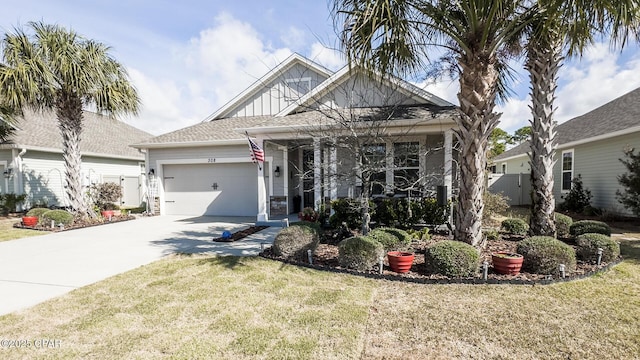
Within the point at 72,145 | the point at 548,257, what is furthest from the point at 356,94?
the point at 72,145

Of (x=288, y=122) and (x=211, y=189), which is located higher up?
(x=288, y=122)

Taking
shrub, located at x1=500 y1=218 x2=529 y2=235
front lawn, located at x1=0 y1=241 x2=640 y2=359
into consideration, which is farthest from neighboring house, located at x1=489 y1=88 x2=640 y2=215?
front lawn, located at x1=0 y1=241 x2=640 y2=359

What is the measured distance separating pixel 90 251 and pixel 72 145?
6.26 metres

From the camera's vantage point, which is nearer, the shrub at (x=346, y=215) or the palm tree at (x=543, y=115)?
the palm tree at (x=543, y=115)

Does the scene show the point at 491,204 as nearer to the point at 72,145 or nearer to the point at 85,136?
the point at 72,145

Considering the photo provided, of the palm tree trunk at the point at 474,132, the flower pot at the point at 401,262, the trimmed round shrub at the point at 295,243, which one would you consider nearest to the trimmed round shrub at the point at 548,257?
the palm tree trunk at the point at 474,132

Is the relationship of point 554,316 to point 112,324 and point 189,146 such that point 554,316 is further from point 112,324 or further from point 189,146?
point 189,146

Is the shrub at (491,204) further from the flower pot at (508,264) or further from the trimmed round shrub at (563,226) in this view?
the flower pot at (508,264)

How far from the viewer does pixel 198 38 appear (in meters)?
11.4

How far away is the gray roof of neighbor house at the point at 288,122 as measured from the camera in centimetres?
888

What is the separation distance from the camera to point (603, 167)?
42.0 feet

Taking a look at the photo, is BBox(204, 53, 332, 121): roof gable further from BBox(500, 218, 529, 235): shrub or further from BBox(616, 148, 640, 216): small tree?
BBox(616, 148, 640, 216): small tree

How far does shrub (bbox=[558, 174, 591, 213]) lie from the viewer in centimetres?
1312

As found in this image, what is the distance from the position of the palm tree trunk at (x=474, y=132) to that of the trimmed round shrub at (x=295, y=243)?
2952 mm
